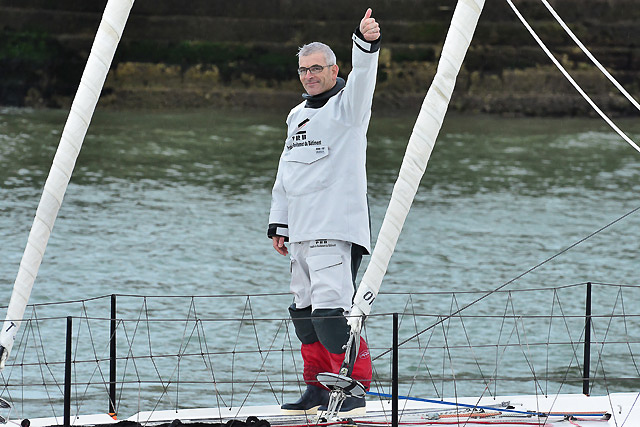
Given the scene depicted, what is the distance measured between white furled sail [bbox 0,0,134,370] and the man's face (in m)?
0.65

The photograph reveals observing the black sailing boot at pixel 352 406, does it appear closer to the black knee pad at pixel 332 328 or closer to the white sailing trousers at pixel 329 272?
the black knee pad at pixel 332 328

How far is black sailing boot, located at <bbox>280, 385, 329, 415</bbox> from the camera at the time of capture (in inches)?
173

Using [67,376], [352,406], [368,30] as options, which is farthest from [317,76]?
[67,376]

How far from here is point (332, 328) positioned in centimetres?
417

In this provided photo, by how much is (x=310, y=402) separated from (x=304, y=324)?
0.30m

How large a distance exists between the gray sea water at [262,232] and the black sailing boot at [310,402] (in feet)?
4.15

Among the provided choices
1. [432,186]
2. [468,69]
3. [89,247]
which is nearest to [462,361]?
[89,247]

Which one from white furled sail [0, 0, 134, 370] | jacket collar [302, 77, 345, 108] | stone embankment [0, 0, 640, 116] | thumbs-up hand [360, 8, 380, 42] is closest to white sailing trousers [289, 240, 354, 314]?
jacket collar [302, 77, 345, 108]

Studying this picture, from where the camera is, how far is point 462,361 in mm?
8906

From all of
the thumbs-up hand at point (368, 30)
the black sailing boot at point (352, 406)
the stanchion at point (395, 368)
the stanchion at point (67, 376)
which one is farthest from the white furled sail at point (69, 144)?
the stanchion at point (395, 368)

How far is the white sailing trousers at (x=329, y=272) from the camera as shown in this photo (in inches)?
163

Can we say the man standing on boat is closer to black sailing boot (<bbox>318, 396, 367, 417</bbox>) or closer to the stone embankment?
black sailing boot (<bbox>318, 396, 367, 417</bbox>)

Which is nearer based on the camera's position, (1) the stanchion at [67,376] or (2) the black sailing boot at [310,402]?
(1) the stanchion at [67,376]

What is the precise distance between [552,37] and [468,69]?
265 centimetres
